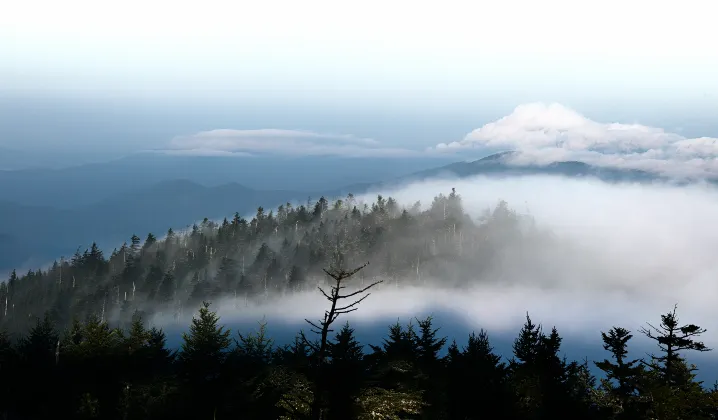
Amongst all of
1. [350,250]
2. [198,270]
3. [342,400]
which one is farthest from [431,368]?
[198,270]

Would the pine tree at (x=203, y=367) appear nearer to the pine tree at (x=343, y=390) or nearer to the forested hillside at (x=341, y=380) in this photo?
the forested hillside at (x=341, y=380)

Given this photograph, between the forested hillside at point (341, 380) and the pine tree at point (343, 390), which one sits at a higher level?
the pine tree at point (343, 390)

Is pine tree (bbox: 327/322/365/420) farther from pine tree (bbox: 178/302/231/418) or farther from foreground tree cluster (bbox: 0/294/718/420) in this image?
pine tree (bbox: 178/302/231/418)

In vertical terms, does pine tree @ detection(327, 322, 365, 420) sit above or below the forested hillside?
above

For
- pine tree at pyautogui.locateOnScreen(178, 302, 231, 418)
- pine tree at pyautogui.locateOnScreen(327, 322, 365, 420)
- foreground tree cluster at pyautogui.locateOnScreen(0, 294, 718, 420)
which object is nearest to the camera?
pine tree at pyautogui.locateOnScreen(327, 322, 365, 420)

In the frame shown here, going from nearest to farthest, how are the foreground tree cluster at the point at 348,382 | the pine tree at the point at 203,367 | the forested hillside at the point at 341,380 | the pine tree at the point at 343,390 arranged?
the pine tree at the point at 343,390
the forested hillside at the point at 341,380
the foreground tree cluster at the point at 348,382
the pine tree at the point at 203,367

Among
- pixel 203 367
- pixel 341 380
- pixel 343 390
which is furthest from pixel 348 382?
pixel 203 367

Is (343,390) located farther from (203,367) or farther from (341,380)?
(203,367)

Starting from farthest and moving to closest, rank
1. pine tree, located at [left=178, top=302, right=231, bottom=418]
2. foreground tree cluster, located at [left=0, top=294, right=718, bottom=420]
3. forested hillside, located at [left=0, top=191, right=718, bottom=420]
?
pine tree, located at [left=178, top=302, right=231, bottom=418]
foreground tree cluster, located at [left=0, top=294, right=718, bottom=420]
forested hillside, located at [left=0, top=191, right=718, bottom=420]

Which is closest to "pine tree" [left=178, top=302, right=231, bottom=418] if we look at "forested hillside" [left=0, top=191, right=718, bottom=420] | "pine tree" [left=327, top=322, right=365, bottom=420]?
"forested hillside" [left=0, top=191, right=718, bottom=420]

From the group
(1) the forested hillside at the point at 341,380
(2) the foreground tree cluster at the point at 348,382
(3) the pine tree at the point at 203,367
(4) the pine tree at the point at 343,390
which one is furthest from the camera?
(3) the pine tree at the point at 203,367

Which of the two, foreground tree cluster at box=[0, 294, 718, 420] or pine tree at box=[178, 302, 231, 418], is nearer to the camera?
foreground tree cluster at box=[0, 294, 718, 420]

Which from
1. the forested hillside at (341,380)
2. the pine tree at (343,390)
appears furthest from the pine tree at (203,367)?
the pine tree at (343,390)

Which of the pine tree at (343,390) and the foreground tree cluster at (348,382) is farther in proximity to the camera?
the foreground tree cluster at (348,382)
